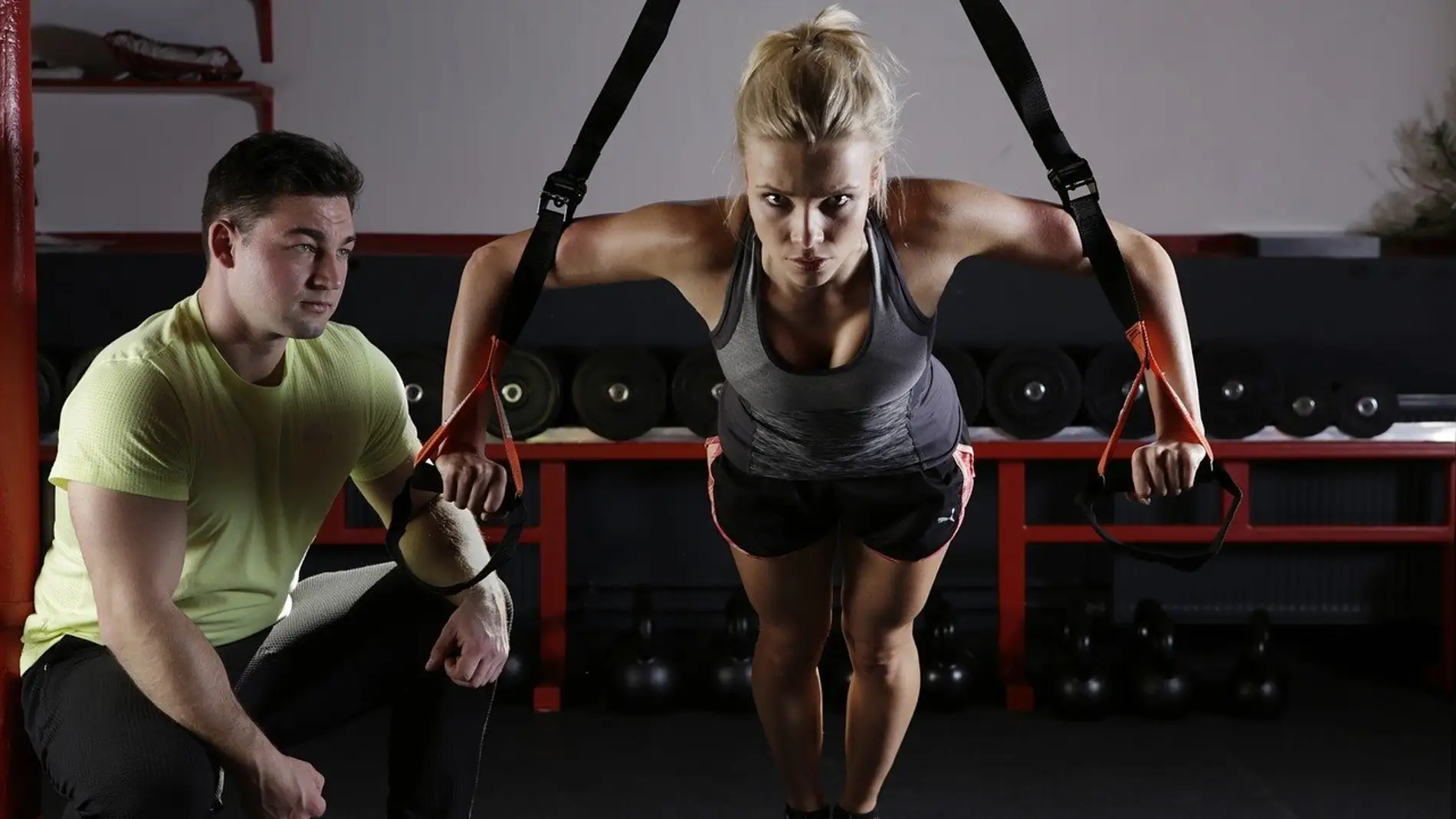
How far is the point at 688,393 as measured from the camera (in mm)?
4016

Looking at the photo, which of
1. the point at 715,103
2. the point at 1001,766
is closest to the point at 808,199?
the point at 1001,766

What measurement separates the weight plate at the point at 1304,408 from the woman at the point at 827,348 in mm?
2087

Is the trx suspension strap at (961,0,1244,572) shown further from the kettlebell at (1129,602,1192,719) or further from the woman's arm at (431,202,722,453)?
the kettlebell at (1129,602,1192,719)

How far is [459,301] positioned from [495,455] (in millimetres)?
2075

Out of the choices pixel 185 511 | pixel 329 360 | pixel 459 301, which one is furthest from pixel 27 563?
pixel 459 301

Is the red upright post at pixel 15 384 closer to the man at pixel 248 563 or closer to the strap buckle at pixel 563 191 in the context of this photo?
the man at pixel 248 563

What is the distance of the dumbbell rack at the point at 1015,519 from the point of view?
3934mm

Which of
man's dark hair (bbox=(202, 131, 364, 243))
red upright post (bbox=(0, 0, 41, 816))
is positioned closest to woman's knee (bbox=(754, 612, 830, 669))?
man's dark hair (bbox=(202, 131, 364, 243))

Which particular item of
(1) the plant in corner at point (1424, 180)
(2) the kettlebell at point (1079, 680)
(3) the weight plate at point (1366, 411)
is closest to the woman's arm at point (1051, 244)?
(2) the kettlebell at point (1079, 680)

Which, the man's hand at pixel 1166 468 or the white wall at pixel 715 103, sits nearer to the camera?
the man's hand at pixel 1166 468

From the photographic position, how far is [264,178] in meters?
1.96

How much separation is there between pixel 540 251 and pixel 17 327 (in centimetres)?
83

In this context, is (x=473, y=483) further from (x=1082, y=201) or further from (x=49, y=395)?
(x=49, y=395)

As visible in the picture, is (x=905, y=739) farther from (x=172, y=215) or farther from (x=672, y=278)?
(x=172, y=215)
